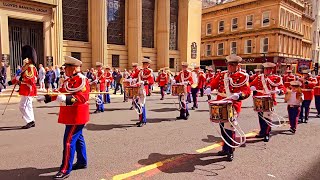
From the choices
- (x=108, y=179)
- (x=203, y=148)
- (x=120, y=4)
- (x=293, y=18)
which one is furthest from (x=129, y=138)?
(x=293, y=18)

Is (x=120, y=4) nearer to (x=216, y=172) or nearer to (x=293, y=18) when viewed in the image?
(x=216, y=172)

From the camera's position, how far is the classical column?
81.9 ft

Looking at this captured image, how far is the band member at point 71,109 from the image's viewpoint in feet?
14.2

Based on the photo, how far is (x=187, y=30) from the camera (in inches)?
1146

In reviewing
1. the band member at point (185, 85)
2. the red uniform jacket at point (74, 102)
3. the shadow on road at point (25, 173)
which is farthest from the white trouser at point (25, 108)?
the band member at point (185, 85)

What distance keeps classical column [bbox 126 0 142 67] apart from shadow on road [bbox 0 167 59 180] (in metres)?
21.2

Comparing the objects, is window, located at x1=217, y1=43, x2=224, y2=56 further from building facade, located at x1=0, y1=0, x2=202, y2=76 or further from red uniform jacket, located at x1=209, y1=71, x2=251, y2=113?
red uniform jacket, located at x1=209, y1=71, x2=251, y2=113

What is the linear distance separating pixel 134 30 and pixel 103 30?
10.5ft

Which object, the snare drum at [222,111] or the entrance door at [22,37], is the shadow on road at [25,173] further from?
the entrance door at [22,37]

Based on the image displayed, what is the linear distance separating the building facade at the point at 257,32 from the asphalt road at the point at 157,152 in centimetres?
3131

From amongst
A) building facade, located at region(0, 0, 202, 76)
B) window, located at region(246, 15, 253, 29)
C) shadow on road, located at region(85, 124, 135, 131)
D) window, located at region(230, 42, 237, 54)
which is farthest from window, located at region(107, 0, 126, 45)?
window, located at region(246, 15, 253, 29)

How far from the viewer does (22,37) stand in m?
19.4

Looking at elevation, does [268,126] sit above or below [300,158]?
above

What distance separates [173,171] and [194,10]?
2759 cm
